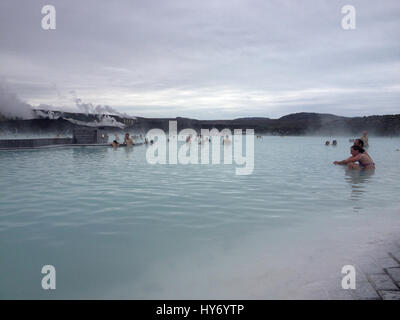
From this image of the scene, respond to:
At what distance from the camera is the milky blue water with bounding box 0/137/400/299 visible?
4004 mm

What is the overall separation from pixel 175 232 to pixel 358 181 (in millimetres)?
8431

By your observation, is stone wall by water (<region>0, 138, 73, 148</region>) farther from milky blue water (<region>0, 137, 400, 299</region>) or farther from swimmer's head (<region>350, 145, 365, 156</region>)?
swimmer's head (<region>350, 145, 365, 156</region>)

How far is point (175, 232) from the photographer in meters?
5.89

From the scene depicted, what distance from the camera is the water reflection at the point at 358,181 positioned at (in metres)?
8.86

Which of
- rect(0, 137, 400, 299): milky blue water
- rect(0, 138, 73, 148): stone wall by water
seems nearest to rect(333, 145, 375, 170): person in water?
rect(0, 137, 400, 299): milky blue water

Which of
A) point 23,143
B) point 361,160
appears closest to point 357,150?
point 361,160

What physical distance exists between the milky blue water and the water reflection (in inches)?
2.5

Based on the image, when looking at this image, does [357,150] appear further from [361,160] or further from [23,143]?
[23,143]

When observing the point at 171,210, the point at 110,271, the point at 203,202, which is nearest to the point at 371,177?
the point at 203,202

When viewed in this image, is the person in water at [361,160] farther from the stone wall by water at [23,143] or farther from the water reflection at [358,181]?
the stone wall by water at [23,143]

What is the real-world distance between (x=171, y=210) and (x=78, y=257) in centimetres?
284
